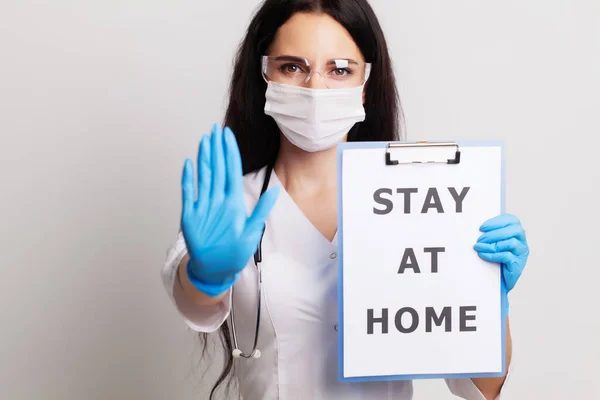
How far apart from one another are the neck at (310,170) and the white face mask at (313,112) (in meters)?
0.05

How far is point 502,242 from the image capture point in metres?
1.43

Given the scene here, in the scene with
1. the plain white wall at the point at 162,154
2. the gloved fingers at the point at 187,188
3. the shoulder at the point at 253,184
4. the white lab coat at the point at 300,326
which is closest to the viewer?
the gloved fingers at the point at 187,188

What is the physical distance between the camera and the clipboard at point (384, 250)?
1425mm

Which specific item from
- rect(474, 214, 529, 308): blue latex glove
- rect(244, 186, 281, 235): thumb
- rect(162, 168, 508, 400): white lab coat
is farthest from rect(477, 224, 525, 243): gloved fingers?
rect(244, 186, 281, 235): thumb

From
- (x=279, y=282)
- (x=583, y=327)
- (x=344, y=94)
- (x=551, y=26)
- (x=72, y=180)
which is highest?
(x=551, y=26)

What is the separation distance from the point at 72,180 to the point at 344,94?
3.04 ft

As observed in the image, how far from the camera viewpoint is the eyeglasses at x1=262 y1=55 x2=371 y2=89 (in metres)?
1.59

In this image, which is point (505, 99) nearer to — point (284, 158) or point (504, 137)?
point (504, 137)

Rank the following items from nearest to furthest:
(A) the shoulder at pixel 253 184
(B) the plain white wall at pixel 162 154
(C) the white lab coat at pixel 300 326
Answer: (C) the white lab coat at pixel 300 326
(A) the shoulder at pixel 253 184
(B) the plain white wall at pixel 162 154

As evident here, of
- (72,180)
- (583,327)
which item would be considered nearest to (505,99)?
(583,327)

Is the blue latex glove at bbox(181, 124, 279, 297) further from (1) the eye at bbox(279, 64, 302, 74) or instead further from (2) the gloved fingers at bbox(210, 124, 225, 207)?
(1) the eye at bbox(279, 64, 302, 74)

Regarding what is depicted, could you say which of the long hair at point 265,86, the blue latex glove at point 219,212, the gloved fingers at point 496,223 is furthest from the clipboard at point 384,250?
the long hair at point 265,86

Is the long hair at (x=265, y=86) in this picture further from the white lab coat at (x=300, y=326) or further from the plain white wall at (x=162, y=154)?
the plain white wall at (x=162, y=154)

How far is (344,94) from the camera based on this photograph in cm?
161
